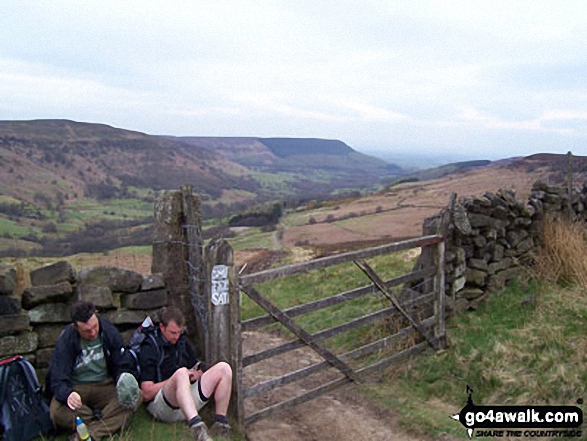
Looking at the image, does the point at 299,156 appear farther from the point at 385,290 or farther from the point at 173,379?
the point at 173,379

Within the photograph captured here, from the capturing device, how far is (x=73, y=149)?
79688 mm

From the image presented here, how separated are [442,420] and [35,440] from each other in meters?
4.09

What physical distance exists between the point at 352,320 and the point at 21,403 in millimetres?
3846

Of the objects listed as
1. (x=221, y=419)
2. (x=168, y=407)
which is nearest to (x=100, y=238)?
(x=168, y=407)

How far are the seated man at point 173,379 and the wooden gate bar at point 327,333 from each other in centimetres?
42

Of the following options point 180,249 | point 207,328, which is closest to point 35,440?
point 207,328

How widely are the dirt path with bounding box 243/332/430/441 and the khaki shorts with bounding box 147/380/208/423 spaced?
28.8 inches

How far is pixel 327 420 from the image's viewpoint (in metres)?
5.61

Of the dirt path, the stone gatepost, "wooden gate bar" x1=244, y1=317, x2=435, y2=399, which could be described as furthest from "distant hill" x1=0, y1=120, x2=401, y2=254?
"wooden gate bar" x1=244, y1=317, x2=435, y2=399

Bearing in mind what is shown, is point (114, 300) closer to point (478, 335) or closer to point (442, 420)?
point (442, 420)

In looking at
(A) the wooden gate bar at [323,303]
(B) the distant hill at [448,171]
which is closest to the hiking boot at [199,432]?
(A) the wooden gate bar at [323,303]

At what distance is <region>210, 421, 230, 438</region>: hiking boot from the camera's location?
4.73 metres

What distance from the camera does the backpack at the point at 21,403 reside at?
4.07 m

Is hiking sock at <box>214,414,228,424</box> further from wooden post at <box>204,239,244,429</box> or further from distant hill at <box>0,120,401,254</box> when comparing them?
distant hill at <box>0,120,401,254</box>
